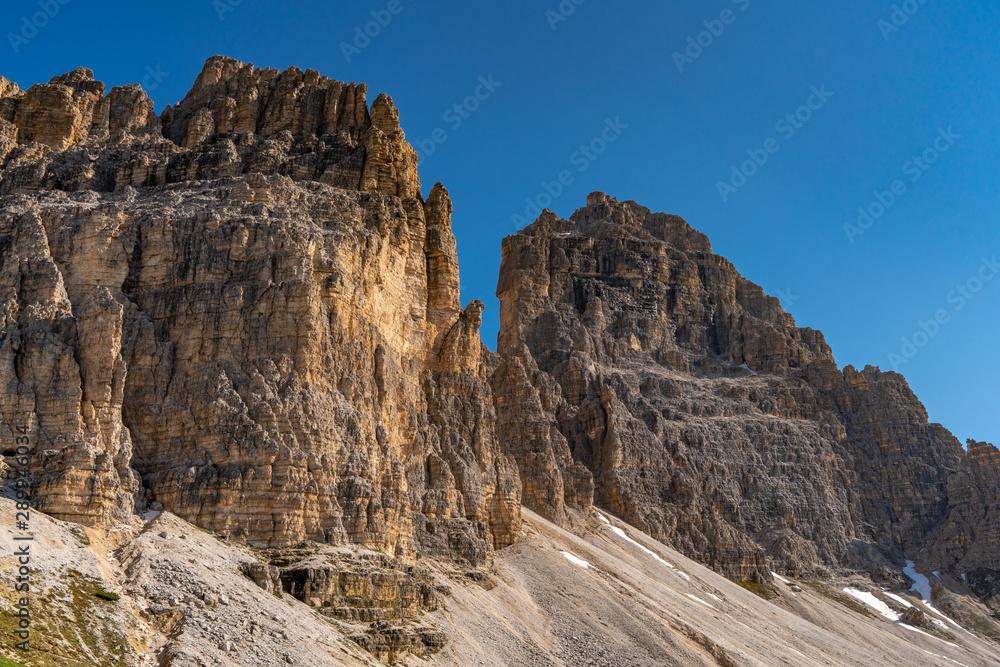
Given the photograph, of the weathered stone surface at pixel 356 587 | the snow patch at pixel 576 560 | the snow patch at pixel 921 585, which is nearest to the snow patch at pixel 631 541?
the snow patch at pixel 576 560

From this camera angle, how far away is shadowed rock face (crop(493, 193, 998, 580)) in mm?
114562

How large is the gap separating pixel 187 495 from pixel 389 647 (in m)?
12.9

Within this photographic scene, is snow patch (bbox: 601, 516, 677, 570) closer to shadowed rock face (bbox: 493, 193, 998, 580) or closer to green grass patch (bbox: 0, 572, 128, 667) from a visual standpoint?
shadowed rock face (bbox: 493, 193, 998, 580)

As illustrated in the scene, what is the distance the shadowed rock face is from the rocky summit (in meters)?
0.52

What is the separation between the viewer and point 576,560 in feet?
262

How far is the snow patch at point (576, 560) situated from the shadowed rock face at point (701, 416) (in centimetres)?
1468

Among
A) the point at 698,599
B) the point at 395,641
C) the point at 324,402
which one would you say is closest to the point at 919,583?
the point at 698,599

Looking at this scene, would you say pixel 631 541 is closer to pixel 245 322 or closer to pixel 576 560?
pixel 576 560

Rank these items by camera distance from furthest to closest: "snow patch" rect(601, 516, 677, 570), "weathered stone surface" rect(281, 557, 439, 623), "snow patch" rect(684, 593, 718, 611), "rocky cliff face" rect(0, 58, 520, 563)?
"snow patch" rect(601, 516, 677, 570) → "snow patch" rect(684, 593, 718, 611) → "rocky cliff face" rect(0, 58, 520, 563) → "weathered stone surface" rect(281, 557, 439, 623)

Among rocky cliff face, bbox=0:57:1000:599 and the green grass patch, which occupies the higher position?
rocky cliff face, bbox=0:57:1000:599

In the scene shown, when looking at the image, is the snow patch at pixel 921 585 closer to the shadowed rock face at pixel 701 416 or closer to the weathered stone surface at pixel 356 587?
the shadowed rock face at pixel 701 416

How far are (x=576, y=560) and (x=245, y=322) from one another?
3861cm

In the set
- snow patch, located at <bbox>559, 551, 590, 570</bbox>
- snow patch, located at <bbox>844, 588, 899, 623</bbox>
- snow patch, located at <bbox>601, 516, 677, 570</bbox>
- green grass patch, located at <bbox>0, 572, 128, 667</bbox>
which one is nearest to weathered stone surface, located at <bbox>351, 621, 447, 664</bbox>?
green grass patch, located at <bbox>0, 572, 128, 667</bbox>

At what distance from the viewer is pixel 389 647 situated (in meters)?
47.0
